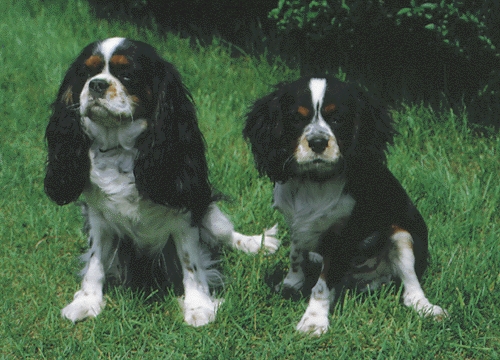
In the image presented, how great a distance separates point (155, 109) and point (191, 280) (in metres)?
0.95

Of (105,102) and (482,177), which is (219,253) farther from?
(482,177)

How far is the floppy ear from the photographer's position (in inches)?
127

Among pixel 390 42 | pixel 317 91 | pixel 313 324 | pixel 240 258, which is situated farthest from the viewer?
pixel 390 42

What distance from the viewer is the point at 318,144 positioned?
9.57 feet

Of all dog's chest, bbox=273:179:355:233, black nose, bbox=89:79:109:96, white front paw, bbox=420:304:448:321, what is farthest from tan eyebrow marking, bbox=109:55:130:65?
white front paw, bbox=420:304:448:321

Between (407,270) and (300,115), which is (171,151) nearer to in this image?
(300,115)

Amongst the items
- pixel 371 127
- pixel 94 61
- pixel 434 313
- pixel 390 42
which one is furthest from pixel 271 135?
pixel 390 42

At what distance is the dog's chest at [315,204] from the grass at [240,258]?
42cm

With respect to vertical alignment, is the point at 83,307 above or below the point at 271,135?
below

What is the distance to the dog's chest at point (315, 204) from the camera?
3.18 m

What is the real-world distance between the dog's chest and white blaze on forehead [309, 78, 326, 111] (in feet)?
1.35

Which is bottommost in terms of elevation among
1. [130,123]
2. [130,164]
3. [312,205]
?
[312,205]

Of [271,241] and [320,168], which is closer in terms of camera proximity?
[320,168]

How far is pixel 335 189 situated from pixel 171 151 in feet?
2.75
